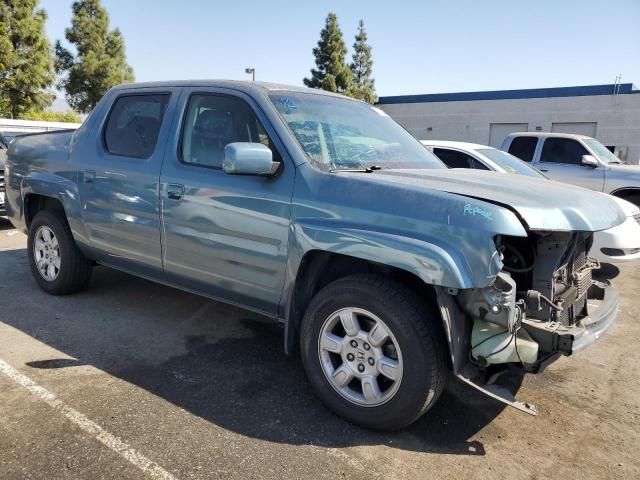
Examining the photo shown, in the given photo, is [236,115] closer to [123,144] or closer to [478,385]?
[123,144]

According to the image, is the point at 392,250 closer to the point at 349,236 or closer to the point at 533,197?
the point at 349,236

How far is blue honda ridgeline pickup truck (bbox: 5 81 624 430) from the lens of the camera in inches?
102

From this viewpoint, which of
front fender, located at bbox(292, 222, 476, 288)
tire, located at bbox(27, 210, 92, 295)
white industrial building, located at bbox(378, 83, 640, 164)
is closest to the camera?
front fender, located at bbox(292, 222, 476, 288)

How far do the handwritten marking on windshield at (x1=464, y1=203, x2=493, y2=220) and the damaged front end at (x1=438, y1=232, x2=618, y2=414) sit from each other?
0.46ft

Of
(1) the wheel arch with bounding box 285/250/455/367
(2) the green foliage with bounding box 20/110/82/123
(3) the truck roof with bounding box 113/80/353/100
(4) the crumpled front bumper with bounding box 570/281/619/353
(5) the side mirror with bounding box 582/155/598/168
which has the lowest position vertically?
(4) the crumpled front bumper with bounding box 570/281/619/353

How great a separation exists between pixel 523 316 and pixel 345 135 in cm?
170

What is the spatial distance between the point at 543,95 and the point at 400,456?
29.7 meters

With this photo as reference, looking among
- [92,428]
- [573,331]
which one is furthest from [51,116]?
[573,331]

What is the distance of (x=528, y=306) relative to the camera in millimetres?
2701

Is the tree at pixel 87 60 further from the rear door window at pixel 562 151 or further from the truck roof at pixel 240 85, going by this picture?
the truck roof at pixel 240 85

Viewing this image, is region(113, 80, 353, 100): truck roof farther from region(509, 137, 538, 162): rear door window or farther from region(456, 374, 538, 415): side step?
region(509, 137, 538, 162): rear door window

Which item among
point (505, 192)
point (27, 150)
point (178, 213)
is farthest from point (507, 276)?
point (27, 150)

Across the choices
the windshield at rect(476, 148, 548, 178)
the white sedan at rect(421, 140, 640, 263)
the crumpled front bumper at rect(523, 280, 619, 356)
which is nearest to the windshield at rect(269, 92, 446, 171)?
the crumpled front bumper at rect(523, 280, 619, 356)

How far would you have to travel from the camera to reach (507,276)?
2555mm
